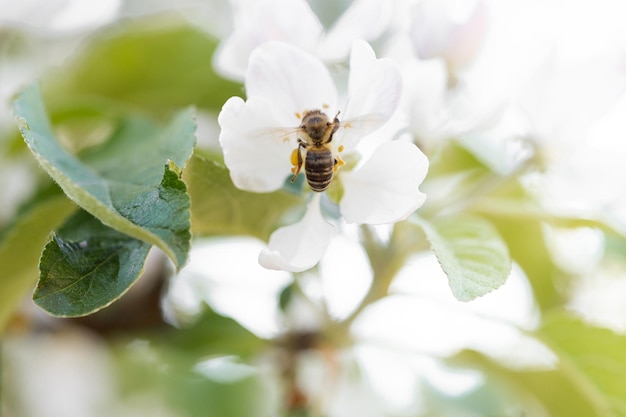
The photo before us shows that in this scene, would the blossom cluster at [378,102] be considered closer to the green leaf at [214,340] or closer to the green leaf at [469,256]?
the green leaf at [469,256]

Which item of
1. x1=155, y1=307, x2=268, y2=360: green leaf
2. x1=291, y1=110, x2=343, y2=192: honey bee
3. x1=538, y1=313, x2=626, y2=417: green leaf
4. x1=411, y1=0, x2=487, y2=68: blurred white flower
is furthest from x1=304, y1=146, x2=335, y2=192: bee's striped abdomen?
x1=155, y1=307, x2=268, y2=360: green leaf

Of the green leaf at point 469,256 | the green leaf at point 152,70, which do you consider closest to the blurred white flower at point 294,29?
the green leaf at point 469,256

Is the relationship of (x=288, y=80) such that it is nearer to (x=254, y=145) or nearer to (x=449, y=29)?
(x=254, y=145)

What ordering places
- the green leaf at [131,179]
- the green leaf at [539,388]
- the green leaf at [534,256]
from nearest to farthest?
the green leaf at [131,179]
the green leaf at [539,388]
the green leaf at [534,256]

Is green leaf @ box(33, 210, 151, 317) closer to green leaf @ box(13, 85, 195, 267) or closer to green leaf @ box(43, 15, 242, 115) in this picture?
green leaf @ box(13, 85, 195, 267)

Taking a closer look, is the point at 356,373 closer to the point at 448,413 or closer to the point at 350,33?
the point at 448,413

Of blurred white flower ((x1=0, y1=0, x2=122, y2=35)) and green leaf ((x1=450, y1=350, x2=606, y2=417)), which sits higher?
blurred white flower ((x1=0, y1=0, x2=122, y2=35))
